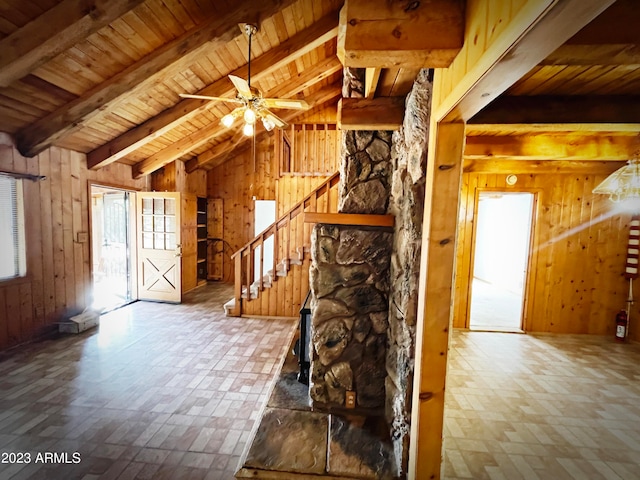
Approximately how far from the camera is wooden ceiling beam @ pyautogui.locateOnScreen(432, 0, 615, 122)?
0.57m

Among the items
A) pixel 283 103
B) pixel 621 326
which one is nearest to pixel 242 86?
pixel 283 103

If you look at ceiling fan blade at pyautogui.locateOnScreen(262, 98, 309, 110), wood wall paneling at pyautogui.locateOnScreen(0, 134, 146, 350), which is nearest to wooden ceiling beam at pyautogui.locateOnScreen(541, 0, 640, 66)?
ceiling fan blade at pyautogui.locateOnScreen(262, 98, 309, 110)

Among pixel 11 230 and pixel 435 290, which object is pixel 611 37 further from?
pixel 11 230

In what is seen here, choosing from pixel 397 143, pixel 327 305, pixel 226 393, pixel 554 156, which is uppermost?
pixel 554 156

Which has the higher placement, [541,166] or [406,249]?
[541,166]

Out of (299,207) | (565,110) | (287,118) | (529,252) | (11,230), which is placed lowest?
(529,252)

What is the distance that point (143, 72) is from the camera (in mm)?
2590

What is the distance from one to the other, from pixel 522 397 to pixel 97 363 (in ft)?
13.8

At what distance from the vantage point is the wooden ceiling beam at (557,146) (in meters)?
2.66

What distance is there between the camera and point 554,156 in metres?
2.72

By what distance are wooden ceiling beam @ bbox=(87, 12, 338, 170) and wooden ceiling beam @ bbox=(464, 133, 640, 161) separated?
2135 millimetres

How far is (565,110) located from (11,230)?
5401 mm

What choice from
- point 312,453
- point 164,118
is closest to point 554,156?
point 312,453

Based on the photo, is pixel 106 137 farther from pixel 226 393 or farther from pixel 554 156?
pixel 554 156
